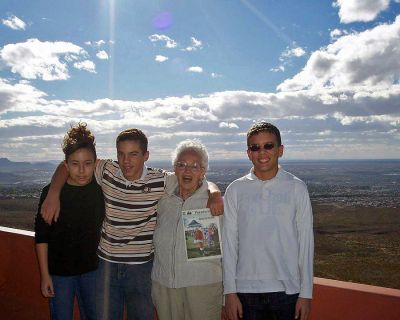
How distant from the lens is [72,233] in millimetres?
2635

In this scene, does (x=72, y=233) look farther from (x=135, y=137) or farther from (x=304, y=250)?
(x=304, y=250)

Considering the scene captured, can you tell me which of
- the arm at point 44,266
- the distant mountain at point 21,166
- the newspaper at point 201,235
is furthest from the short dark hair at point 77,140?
the distant mountain at point 21,166

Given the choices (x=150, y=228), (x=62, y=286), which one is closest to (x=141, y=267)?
(x=150, y=228)

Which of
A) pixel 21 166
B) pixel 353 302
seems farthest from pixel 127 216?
pixel 21 166

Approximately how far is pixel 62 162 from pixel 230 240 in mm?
1350

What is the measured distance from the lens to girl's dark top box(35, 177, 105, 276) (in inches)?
103

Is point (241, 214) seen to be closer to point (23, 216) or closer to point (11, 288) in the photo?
point (11, 288)

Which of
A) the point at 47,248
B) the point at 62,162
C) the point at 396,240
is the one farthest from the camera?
the point at 396,240

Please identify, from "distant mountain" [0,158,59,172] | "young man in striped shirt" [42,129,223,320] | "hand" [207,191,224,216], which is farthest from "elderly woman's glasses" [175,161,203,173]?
"distant mountain" [0,158,59,172]

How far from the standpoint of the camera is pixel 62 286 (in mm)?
2658

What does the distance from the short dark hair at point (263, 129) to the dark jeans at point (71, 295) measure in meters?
1.42

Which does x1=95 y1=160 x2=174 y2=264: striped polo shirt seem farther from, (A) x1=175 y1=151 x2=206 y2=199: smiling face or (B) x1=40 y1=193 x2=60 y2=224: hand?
(B) x1=40 y1=193 x2=60 y2=224: hand

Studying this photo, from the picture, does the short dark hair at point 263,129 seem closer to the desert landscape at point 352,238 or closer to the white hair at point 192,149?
the white hair at point 192,149

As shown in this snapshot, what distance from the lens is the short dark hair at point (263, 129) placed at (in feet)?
8.29
